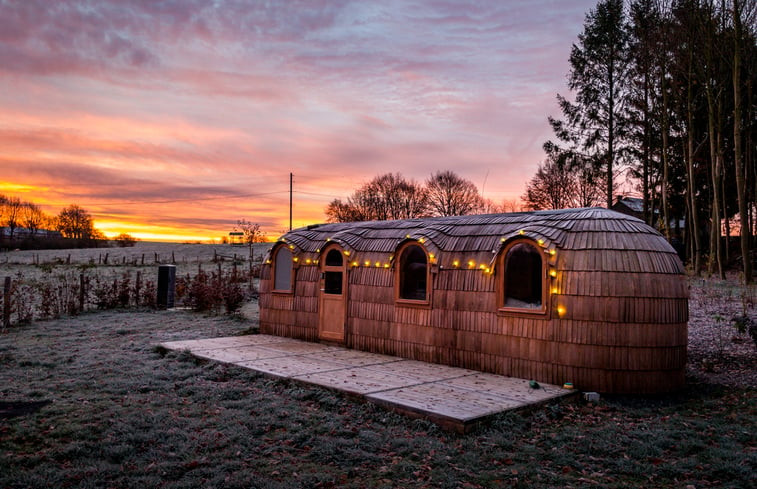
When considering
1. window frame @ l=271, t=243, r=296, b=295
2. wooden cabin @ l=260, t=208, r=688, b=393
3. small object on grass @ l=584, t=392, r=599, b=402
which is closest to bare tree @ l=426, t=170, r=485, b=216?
window frame @ l=271, t=243, r=296, b=295

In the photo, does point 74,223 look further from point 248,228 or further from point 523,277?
point 523,277

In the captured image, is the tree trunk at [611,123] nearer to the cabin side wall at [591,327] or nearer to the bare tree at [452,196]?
the cabin side wall at [591,327]

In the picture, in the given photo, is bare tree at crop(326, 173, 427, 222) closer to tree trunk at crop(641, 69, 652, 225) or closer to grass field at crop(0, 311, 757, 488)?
tree trunk at crop(641, 69, 652, 225)

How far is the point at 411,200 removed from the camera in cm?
4531

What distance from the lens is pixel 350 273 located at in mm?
10922

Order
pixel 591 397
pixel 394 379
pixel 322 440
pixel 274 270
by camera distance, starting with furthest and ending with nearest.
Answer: pixel 274 270
pixel 394 379
pixel 591 397
pixel 322 440

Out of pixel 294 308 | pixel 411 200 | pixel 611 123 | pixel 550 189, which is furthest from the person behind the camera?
pixel 411 200

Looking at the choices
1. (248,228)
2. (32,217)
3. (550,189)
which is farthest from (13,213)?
(550,189)

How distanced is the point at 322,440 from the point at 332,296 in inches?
221

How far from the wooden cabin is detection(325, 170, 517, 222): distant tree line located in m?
32.1

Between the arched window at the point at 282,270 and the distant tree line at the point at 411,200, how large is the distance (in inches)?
1198

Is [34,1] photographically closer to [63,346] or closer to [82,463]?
[63,346]

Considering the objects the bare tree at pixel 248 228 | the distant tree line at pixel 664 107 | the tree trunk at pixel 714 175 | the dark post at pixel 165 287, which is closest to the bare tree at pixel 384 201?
the bare tree at pixel 248 228

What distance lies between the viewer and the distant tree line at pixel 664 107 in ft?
56.7
